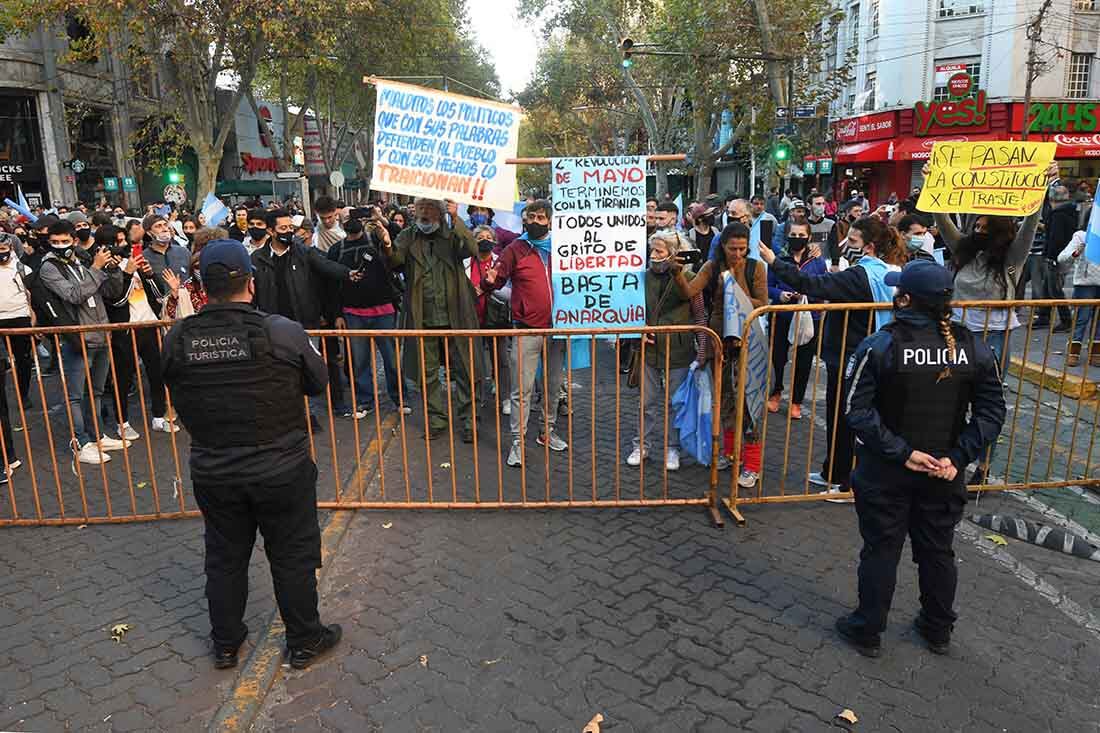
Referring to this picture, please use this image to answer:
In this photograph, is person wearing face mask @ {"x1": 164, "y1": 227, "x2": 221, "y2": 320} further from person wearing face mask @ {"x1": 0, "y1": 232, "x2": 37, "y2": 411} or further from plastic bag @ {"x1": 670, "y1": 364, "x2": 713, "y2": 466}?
plastic bag @ {"x1": 670, "y1": 364, "x2": 713, "y2": 466}

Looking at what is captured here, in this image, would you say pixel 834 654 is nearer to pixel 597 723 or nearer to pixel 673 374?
pixel 597 723

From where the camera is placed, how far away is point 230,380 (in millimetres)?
3330

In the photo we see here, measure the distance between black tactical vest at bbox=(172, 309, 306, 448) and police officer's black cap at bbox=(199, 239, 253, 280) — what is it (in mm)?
163

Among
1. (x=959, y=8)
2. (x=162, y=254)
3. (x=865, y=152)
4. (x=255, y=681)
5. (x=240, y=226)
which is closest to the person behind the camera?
(x=255, y=681)

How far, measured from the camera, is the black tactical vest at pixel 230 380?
3305 millimetres

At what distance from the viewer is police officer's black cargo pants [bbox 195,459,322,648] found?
3.46 metres

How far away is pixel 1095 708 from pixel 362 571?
3.61 metres

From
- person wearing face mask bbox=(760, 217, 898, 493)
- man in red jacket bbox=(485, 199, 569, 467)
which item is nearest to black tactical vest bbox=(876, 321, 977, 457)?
person wearing face mask bbox=(760, 217, 898, 493)

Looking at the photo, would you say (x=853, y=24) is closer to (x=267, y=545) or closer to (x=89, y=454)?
(x=89, y=454)

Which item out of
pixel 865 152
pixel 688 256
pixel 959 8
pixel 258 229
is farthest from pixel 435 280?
pixel 959 8

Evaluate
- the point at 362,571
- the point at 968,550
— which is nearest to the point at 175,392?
the point at 362,571

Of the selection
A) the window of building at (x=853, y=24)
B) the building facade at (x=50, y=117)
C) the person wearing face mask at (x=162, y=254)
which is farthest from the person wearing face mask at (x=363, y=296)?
the window of building at (x=853, y=24)

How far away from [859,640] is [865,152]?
3406 cm

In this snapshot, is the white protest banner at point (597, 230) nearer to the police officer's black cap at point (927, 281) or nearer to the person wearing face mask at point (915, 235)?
the police officer's black cap at point (927, 281)
